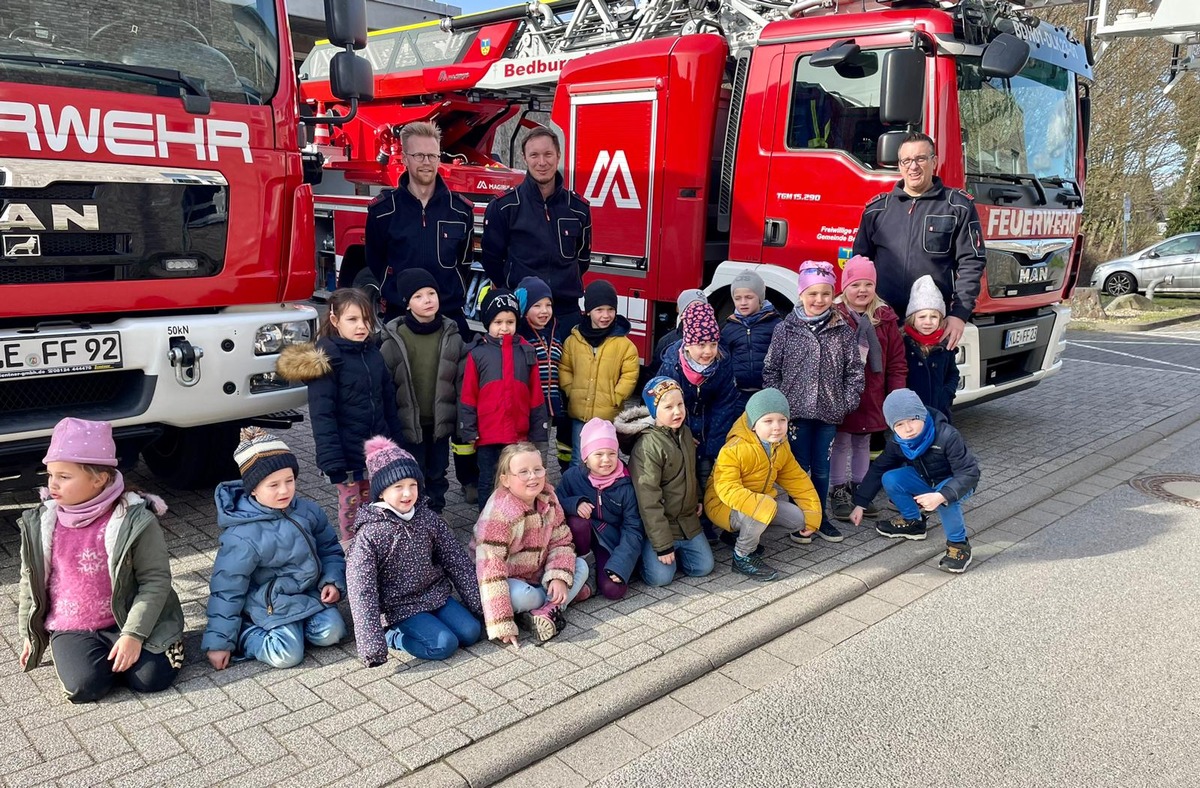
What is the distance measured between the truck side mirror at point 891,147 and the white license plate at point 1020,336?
1.58 meters

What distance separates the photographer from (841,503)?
5.39 meters

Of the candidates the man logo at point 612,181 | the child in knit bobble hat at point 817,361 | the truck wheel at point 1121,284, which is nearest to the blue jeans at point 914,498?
the child in knit bobble hat at point 817,361

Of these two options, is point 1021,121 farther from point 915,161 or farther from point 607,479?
point 607,479

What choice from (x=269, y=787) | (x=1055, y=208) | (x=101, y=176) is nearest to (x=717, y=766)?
(x=269, y=787)

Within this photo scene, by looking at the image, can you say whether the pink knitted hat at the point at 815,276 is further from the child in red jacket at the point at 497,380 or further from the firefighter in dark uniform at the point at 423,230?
the firefighter in dark uniform at the point at 423,230

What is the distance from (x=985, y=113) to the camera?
20.0ft

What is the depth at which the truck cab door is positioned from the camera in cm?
603

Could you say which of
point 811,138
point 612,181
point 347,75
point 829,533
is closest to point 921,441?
point 829,533

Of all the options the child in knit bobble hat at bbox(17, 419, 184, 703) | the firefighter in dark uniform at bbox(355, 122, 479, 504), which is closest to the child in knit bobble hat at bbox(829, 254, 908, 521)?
the firefighter in dark uniform at bbox(355, 122, 479, 504)

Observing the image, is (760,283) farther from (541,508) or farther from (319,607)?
(319,607)

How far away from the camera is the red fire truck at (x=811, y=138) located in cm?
591

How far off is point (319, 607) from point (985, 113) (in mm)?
5054

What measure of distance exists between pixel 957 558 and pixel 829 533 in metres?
0.66

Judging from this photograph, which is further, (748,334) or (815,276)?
(748,334)
